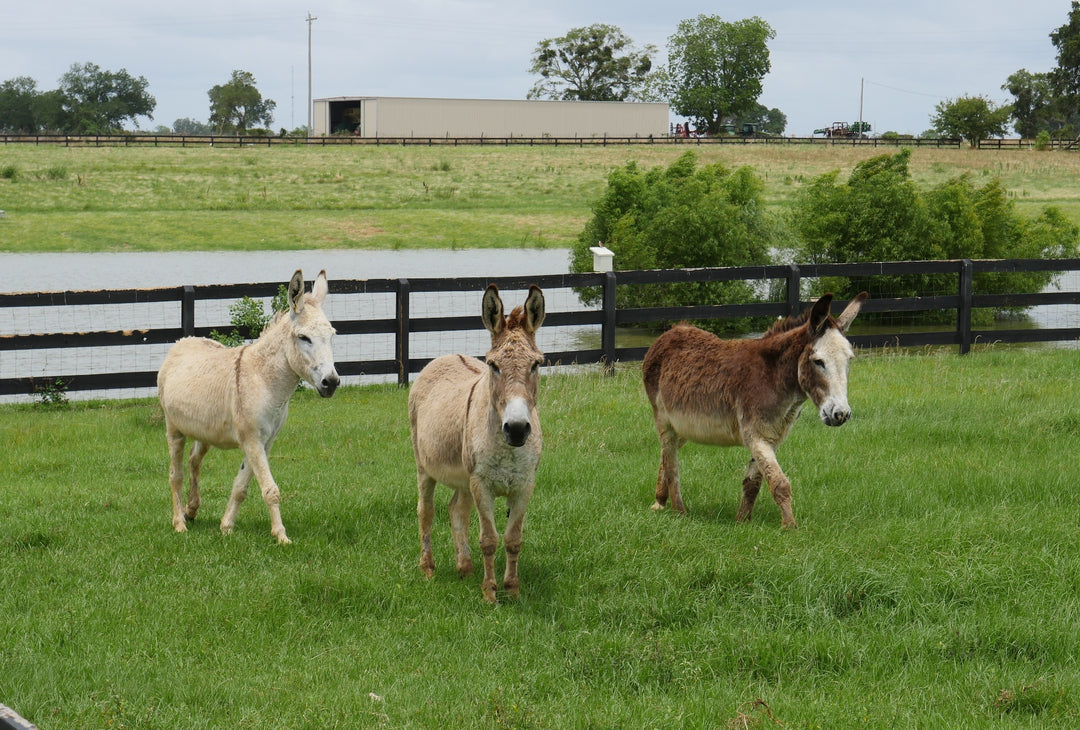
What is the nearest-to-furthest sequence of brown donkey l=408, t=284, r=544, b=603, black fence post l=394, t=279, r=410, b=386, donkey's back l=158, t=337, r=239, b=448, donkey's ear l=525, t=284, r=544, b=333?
brown donkey l=408, t=284, r=544, b=603 < donkey's ear l=525, t=284, r=544, b=333 < donkey's back l=158, t=337, r=239, b=448 < black fence post l=394, t=279, r=410, b=386

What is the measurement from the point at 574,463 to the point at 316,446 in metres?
2.77

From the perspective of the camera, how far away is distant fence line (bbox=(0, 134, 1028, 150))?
6112 cm

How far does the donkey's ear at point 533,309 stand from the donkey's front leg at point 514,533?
87 cm

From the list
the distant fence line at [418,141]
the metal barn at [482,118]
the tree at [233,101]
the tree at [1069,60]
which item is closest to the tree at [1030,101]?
the tree at [1069,60]

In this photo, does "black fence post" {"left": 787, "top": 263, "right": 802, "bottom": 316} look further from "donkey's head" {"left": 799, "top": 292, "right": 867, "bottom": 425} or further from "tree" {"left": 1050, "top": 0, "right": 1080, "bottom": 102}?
"tree" {"left": 1050, "top": 0, "right": 1080, "bottom": 102}

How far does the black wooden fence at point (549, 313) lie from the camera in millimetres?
12836

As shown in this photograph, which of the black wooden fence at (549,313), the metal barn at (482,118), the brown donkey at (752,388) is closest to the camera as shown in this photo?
the brown donkey at (752,388)

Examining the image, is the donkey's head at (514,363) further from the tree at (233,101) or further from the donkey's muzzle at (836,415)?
the tree at (233,101)

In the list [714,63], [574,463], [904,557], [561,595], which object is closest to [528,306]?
[561,595]

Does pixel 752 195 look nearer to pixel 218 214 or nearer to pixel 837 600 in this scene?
pixel 837 600

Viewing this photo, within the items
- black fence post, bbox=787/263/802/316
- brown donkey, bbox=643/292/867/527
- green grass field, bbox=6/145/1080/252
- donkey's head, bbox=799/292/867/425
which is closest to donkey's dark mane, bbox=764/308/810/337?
brown donkey, bbox=643/292/867/527

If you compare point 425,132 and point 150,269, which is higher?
point 425,132

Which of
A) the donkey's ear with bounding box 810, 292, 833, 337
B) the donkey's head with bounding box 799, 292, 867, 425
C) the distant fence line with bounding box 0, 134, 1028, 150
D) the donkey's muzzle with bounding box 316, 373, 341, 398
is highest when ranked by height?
the distant fence line with bounding box 0, 134, 1028, 150

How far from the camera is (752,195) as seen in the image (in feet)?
76.5
